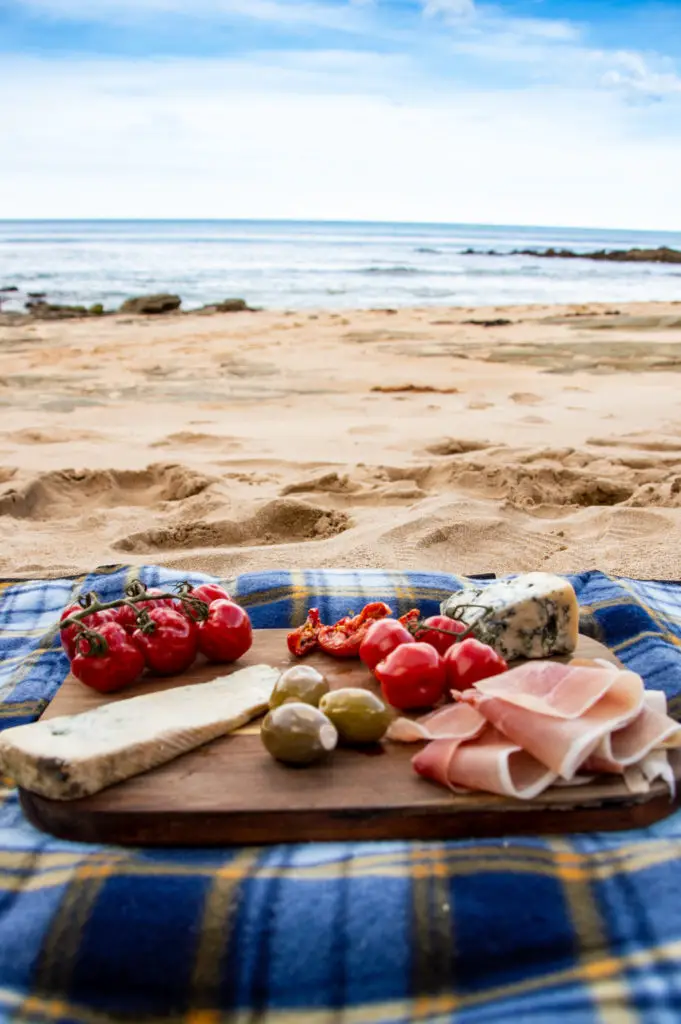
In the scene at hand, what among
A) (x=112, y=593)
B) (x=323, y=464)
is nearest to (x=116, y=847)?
(x=112, y=593)

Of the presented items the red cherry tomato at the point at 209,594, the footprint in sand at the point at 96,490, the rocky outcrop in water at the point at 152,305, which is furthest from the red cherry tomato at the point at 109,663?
the rocky outcrop in water at the point at 152,305

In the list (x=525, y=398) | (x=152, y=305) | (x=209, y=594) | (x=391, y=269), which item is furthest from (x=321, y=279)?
(x=209, y=594)

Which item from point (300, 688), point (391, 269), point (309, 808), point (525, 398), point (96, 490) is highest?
point (391, 269)

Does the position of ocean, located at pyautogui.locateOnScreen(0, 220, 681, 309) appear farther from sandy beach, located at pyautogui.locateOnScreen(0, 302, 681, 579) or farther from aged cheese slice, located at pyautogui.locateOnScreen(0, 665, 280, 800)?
aged cheese slice, located at pyautogui.locateOnScreen(0, 665, 280, 800)

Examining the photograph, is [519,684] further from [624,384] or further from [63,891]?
[624,384]

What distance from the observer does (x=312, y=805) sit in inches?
75.7

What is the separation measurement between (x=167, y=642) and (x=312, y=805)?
733mm

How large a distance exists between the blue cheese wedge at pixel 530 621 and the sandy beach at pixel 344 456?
181 centimetres

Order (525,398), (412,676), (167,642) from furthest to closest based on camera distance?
(525,398)
(167,642)
(412,676)

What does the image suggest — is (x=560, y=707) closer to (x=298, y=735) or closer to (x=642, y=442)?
(x=298, y=735)

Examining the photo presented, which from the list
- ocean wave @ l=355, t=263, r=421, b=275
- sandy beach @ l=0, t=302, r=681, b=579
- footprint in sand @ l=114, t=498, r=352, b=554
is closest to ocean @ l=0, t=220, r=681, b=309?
ocean wave @ l=355, t=263, r=421, b=275

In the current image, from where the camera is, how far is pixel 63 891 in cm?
185

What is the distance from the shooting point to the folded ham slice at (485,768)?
6.35ft

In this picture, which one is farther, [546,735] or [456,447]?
[456,447]
